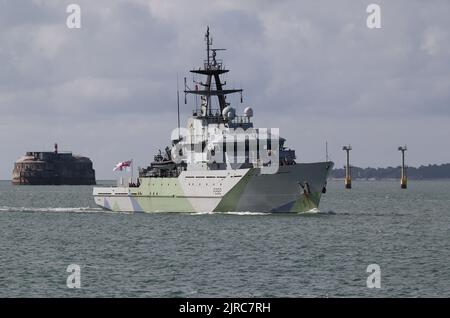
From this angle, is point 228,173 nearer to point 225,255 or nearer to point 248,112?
point 248,112

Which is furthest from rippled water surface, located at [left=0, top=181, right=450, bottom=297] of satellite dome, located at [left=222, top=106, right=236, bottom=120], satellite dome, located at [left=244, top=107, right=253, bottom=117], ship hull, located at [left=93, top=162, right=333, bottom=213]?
satellite dome, located at [left=244, top=107, right=253, bottom=117]

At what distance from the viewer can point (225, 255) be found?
139 feet

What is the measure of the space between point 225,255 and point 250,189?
2103cm

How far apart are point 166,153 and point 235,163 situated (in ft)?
35.8

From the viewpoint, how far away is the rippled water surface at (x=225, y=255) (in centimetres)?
3231

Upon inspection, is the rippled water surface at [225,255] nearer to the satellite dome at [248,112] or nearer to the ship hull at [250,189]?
the ship hull at [250,189]

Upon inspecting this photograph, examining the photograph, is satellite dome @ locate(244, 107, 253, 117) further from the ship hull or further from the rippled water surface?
the rippled water surface

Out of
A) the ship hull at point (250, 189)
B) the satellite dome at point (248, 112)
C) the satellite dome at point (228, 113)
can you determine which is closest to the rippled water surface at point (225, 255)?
the ship hull at point (250, 189)

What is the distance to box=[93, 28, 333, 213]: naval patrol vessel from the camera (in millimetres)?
62844

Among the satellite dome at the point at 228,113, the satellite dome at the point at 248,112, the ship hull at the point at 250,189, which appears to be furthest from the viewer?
the satellite dome at the point at 248,112

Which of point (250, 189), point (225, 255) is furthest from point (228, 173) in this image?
point (225, 255)

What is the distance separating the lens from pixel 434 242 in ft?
166

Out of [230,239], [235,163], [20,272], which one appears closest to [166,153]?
[235,163]
